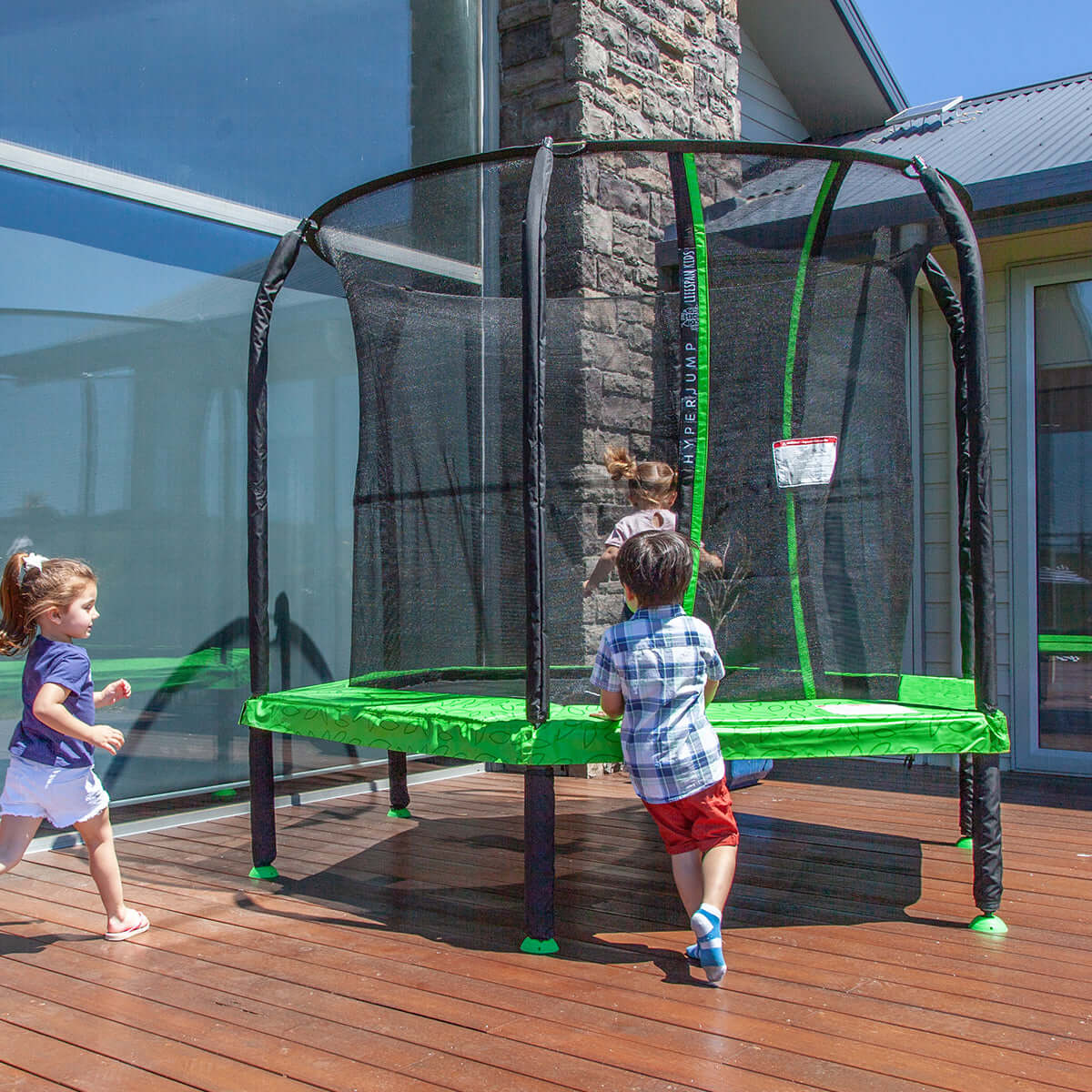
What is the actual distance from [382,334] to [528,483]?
110 cm

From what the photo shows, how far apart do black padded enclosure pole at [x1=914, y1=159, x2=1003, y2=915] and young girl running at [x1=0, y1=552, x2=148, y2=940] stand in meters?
2.23

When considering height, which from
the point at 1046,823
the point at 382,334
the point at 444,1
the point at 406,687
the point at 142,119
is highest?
the point at 444,1

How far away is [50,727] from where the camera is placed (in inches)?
109

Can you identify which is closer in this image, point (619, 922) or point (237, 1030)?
point (237, 1030)

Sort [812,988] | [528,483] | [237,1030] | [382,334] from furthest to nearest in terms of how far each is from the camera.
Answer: [382,334]
[528,483]
[812,988]
[237,1030]

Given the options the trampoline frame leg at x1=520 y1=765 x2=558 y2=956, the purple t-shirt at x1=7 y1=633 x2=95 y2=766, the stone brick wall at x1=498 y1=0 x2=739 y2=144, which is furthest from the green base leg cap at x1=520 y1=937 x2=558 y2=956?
the stone brick wall at x1=498 y1=0 x2=739 y2=144

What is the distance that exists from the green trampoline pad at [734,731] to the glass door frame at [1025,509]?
2431 mm

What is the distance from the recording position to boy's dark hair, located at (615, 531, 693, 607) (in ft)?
9.02

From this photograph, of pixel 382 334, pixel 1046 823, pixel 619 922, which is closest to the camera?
pixel 619 922

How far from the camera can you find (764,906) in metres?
3.16

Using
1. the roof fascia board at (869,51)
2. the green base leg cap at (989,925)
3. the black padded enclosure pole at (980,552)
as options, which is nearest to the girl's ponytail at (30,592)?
the black padded enclosure pole at (980,552)

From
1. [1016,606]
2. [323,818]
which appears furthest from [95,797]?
[1016,606]

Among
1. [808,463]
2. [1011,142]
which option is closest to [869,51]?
[1011,142]

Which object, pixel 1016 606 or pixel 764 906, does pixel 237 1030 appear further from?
pixel 1016 606
